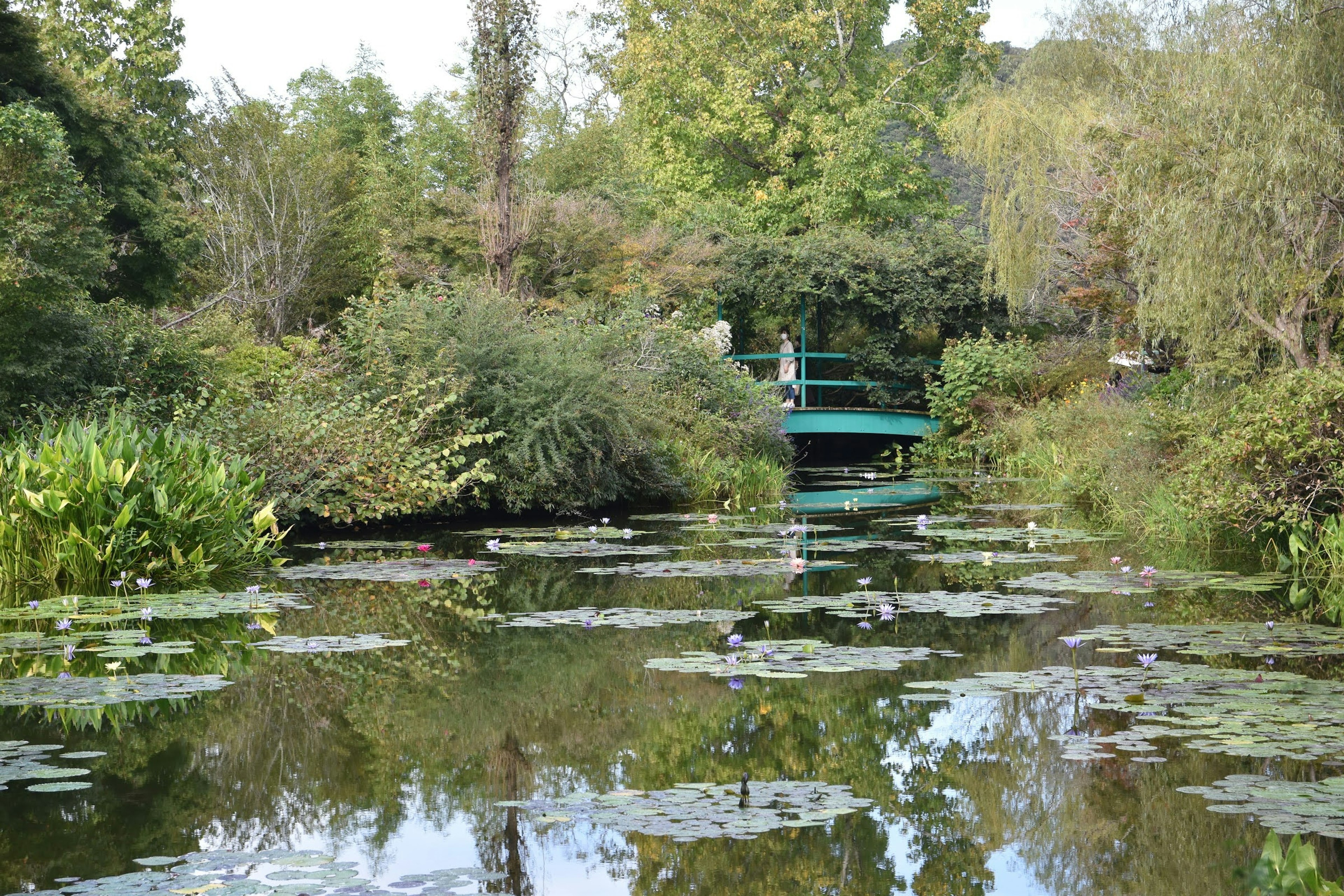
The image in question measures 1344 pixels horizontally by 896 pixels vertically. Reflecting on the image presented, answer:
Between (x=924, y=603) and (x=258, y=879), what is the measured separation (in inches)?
180

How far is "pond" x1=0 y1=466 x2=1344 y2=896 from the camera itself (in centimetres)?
324

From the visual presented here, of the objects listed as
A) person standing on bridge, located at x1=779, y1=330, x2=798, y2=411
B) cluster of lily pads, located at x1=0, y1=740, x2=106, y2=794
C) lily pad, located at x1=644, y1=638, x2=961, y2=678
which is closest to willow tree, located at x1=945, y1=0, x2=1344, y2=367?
lily pad, located at x1=644, y1=638, x2=961, y2=678

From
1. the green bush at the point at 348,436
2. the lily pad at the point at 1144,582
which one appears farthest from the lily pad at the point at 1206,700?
the green bush at the point at 348,436

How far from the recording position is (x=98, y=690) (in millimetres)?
4902

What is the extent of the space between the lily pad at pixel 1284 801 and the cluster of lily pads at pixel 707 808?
990 mm

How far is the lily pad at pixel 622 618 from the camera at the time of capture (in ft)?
21.5

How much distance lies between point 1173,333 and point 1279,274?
3.90ft

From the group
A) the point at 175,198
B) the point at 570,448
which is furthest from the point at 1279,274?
the point at 175,198

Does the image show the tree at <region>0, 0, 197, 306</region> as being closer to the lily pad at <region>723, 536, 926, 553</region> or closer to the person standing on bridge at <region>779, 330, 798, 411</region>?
the lily pad at <region>723, 536, 926, 553</region>

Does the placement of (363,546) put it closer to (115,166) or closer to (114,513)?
(114,513)

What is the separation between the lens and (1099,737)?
4.24 m

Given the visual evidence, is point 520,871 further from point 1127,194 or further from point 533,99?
point 533,99

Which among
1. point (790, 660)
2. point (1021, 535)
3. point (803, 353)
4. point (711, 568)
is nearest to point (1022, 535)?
point (1021, 535)

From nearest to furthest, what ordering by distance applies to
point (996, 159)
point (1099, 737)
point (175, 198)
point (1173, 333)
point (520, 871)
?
point (520, 871) < point (1099, 737) < point (1173, 333) < point (996, 159) < point (175, 198)
